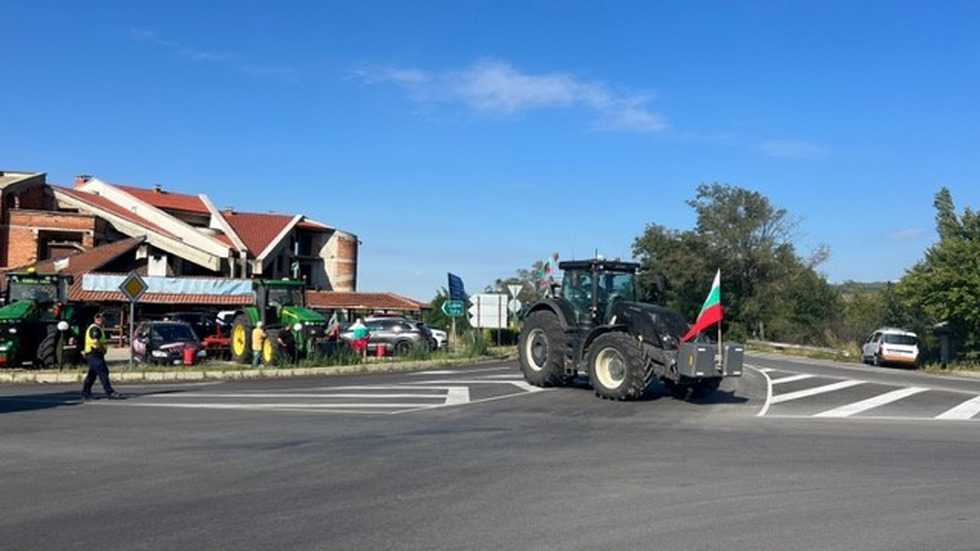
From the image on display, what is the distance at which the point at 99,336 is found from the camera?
16.9 meters

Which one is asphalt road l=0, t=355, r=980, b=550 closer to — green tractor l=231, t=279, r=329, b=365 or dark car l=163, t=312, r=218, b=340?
green tractor l=231, t=279, r=329, b=365

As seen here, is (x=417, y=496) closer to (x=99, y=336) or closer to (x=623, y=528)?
(x=623, y=528)

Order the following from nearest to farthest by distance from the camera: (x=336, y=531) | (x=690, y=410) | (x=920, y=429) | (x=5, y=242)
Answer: (x=336, y=531) < (x=920, y=429) < (x=690, y=410) < (x=5, y=242)

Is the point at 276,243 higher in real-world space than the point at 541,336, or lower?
higher

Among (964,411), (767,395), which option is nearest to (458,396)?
(767,395)

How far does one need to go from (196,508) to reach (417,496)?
194cm

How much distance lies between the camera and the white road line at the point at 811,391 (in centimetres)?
1866

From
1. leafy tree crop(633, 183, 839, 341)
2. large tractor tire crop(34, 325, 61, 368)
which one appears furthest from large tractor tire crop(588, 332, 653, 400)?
leafy tree crop(633, 183, 839, 341)

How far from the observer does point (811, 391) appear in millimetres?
20312

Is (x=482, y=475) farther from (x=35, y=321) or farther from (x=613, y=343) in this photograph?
(x=35, y=321)

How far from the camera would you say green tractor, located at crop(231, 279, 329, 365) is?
85.5 feet

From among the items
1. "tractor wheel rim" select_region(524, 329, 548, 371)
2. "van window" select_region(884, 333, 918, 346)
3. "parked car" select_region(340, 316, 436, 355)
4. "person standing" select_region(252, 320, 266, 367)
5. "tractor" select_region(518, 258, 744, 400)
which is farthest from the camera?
"van window" select_region(884, 333, 918, 346)

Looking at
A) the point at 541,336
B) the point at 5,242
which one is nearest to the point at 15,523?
the point at 541,336

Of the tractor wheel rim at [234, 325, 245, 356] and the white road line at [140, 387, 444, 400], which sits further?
the tractor wheel rim at [234, 325, 245, 356]
